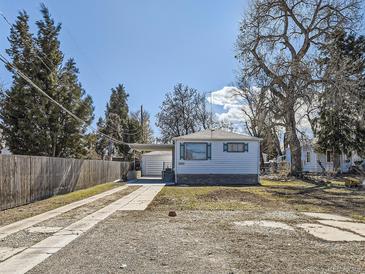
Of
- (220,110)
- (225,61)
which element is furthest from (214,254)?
(220,110)

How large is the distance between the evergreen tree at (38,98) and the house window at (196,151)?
676cm

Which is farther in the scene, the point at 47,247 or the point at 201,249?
the point at 47,247

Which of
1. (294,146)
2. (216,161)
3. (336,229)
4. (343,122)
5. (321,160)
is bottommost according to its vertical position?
(336,229)

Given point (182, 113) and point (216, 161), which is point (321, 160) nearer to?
point (182, 113)

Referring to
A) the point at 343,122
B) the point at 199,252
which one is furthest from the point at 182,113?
the point at 199,252

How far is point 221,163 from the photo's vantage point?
2159cm

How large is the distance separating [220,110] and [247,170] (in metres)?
22.6

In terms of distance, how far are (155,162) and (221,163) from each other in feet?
50.4

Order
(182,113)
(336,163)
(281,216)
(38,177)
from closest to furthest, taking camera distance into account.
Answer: (281,216), (38,177), (336,163), (182,113)

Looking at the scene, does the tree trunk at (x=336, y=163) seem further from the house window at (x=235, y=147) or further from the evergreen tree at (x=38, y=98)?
the evergreen tree at (x=38, y=98)

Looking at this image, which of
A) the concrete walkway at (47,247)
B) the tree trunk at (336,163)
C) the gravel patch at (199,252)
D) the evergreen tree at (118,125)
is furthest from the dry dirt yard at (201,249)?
the evergreen tree at (118,125)

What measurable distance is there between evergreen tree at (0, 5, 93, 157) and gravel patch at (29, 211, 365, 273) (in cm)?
1557

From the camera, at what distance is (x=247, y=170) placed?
71.1 feet

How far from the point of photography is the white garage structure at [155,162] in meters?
35.4
